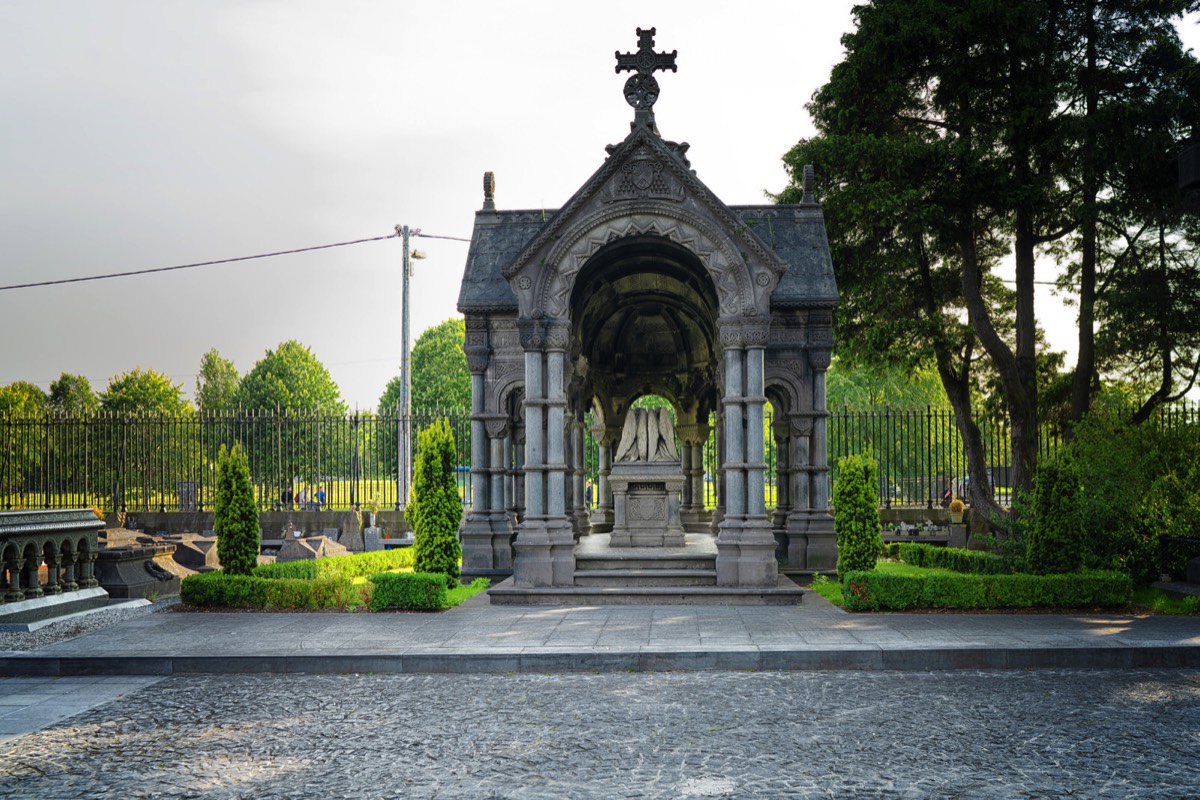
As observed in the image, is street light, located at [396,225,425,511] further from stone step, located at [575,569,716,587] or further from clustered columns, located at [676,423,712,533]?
stone step, located at [575,569,716,587]

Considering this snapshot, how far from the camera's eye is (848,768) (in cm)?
684

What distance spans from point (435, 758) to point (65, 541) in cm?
1035

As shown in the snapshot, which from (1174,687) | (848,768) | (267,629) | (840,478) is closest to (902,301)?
(840,478)

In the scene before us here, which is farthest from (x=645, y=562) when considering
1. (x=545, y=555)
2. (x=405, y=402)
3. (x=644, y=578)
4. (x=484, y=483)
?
(x=405, y=402)

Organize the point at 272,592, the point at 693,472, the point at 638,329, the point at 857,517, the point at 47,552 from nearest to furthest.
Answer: the point at 47,552
the point at 272,592
the point at 857,517
the point at 638,329
the point at 693,472

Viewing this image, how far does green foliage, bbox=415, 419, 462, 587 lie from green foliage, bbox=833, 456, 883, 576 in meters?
6.34

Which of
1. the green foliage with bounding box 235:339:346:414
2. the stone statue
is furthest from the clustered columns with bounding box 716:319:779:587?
the green foliage with bounding box 235:339:346:414

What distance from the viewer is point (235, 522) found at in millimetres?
15422

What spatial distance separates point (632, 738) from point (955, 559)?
39.8 ft

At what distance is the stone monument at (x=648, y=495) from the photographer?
1822 cm

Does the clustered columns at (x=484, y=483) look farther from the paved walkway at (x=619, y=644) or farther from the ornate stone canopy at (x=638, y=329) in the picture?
the paved walkway at (x=619, y=644)

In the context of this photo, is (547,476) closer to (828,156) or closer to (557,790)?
(557,790)

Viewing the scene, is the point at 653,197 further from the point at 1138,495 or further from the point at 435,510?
the point at 1138,495

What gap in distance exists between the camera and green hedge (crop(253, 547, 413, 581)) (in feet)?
52.9
